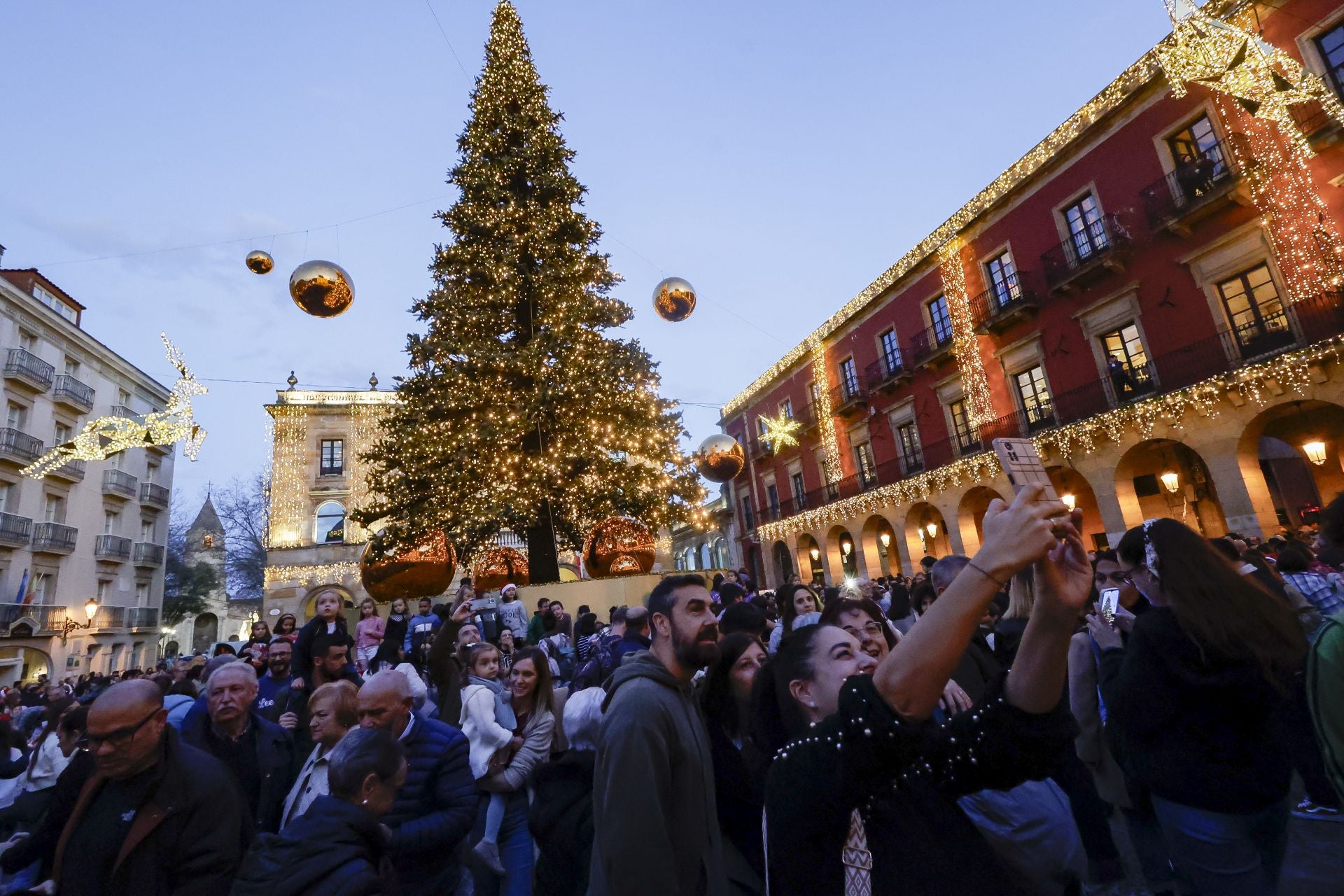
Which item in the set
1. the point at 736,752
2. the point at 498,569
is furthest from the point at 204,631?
the point at 736,752

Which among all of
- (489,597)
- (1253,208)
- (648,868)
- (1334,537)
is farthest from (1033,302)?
(648,868)

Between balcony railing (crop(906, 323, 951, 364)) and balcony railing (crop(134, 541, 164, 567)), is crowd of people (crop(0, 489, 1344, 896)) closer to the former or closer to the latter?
balcony railing (crop(906, 323, 951, 364))

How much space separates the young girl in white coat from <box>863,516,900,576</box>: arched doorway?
20548 mm

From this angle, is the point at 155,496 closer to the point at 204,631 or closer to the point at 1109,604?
the point at 204,631

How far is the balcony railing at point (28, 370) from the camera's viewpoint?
66.1 feet

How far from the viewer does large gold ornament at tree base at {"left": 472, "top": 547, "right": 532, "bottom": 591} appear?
13.0 metres

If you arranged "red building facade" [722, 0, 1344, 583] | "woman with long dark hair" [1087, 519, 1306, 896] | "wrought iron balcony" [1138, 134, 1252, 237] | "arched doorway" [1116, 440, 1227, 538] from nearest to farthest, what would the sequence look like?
"woman with long dark hair" [1087, 519, 1306, 896]
"red building facade" [722, 0, 1344, 583]
"wrought iron balcony" [1138, 134, 1252, 237]
"arched doorway" [1116, 440, 1227, 538]

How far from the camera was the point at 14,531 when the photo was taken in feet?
65.3

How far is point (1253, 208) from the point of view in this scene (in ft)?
40.9

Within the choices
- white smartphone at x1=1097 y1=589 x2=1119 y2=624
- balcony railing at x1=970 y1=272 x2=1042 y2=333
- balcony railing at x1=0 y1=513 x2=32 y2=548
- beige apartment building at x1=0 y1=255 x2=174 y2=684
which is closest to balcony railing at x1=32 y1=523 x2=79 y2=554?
beige apartment building at x1=0 y1=255 x2=174 y2=684

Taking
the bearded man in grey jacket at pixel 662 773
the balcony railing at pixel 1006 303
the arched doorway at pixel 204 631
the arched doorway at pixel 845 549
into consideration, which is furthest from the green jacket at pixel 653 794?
the arched doorway at pixel 204 631

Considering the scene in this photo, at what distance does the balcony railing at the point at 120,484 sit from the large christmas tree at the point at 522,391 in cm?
1868

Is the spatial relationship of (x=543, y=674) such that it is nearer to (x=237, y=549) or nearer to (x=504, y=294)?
(x=504, y=294)

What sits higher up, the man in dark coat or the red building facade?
the red building facade
